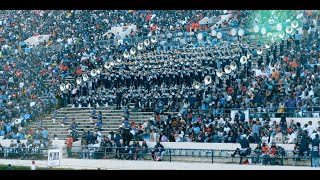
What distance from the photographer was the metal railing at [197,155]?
1558 cm

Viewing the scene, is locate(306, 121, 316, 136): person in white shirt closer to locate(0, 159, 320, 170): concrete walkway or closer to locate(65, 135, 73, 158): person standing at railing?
locate(0, 159, 320, 170): concrete walkway

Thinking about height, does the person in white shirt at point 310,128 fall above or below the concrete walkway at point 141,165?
above

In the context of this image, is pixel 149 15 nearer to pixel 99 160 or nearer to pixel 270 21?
pixel 270 21

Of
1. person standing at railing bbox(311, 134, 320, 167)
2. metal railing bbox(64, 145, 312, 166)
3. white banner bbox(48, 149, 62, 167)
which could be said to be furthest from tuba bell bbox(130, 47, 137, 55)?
person standing at railing bbox(311, 134, 320, 167)

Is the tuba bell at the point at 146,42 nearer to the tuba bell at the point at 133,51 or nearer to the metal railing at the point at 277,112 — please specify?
the tuba bell at the point at 133,51

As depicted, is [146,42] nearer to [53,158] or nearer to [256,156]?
[53,158]

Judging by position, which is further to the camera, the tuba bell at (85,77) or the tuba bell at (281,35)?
the tuba bell at (85,77)

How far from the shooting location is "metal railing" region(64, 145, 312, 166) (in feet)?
51.1

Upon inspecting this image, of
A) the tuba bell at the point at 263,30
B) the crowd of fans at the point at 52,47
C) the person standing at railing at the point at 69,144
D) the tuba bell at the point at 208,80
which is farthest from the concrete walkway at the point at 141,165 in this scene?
the tuba bell at the point at 263,30

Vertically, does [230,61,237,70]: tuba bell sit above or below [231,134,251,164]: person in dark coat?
above

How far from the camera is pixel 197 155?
56.6 feet

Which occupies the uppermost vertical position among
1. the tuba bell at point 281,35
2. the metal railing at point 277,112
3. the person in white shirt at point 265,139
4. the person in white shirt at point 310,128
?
the tuba bell at point 281,35

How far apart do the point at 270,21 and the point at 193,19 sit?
156 inches

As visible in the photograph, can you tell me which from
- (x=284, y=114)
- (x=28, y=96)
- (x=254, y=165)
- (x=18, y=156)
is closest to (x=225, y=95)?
(x=284, y=114)
